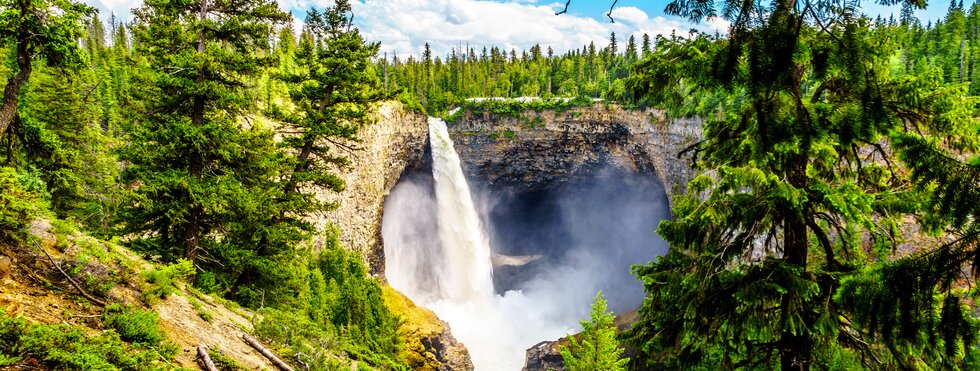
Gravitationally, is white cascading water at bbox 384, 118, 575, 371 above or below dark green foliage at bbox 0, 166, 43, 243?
below

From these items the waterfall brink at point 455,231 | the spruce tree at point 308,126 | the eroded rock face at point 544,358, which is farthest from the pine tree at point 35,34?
the waterfall brink at point 455,231

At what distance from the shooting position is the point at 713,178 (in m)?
4.75

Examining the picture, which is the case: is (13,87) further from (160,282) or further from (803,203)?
(803,203)

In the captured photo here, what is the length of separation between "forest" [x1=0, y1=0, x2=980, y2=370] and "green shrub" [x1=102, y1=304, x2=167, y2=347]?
10 centimetres

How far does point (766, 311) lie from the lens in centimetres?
475

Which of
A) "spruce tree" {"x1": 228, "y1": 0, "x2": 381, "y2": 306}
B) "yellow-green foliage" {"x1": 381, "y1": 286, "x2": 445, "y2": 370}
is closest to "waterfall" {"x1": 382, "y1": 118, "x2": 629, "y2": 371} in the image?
"yellow-green foliage" {"x1": 381, "y1": 286, "x2": 445, "y2": 370}

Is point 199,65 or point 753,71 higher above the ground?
point 199,65

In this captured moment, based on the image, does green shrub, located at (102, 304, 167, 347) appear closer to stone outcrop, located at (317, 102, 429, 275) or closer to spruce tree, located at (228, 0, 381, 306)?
spruce tree, located at (228, 0, 381, 306)

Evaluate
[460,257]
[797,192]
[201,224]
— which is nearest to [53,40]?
[201,224]

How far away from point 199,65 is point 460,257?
35.9 meters

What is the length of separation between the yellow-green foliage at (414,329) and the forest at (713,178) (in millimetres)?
10559

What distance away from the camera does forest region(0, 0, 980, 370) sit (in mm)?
3340

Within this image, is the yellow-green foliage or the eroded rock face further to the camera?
the eroded rock face

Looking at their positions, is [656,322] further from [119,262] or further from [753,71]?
[119,262]
